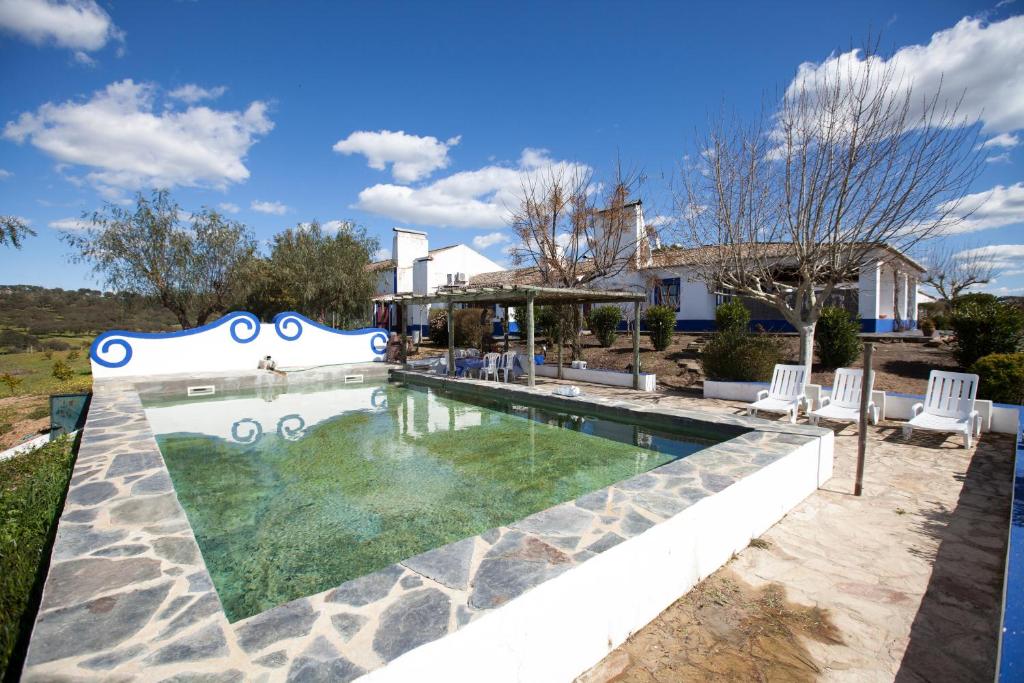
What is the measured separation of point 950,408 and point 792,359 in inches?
245

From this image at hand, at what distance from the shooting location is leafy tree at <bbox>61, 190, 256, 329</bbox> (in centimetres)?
1808

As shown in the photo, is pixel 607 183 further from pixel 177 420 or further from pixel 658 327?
pixel 177 420

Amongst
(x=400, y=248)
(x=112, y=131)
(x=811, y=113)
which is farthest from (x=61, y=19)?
(x=400, y=248)

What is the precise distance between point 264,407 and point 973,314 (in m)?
14.8

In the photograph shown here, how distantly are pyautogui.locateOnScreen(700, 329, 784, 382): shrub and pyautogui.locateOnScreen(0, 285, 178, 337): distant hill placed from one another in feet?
69.7

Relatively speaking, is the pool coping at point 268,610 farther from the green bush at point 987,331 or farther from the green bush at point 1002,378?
the green bush at point 987,331

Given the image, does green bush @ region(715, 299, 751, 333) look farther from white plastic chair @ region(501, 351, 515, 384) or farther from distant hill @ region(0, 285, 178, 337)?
distant hill @ region(0, 285, 178, 337)

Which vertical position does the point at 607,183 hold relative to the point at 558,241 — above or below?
above

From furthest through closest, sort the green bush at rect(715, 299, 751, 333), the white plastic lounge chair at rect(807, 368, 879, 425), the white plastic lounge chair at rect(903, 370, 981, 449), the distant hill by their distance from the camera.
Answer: the distant hill, the green bush at rect(715, 299, 751, 333), the white plastic lounge chair at rect(807, 368, 879, 425), the white plastic lounge chair at rect(903, 370, 981, 449)

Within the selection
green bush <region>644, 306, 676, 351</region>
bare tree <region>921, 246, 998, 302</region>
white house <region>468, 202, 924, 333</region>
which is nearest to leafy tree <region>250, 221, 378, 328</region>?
white house <region>468, 202, 924, 333</region>

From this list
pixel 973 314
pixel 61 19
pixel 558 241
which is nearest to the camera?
pixel 61 19

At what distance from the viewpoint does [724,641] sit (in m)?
2.65

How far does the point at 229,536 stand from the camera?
418cm

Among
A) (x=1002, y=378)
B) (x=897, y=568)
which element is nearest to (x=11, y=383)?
(x=897, y=568)
